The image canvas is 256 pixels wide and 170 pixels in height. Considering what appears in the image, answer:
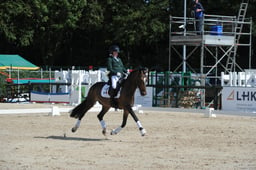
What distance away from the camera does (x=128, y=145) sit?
43.7ft

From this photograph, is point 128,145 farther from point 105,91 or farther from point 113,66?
point 113,66

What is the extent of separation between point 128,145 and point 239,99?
1225 cm

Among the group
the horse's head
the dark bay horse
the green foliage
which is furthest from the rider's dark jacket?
the green foliage

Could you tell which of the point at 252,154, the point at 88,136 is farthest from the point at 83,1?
the point at 252,154

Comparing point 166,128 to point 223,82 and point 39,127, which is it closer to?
point 39,127

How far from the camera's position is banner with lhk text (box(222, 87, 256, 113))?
2414 cm

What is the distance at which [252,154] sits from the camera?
1202 centimetres

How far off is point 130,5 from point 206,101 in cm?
2655

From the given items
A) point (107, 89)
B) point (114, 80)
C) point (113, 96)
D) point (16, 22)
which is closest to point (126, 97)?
point (113, 96)

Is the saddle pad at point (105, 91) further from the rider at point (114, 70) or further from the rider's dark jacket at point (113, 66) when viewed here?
the rider's dark jacket at point (113, 66)

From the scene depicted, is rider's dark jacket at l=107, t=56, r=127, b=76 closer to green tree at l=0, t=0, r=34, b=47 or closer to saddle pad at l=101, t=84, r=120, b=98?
saddle pad at l=101, t=84, r=120, b=98

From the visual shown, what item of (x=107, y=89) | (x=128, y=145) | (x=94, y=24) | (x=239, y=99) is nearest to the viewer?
(x=128, y=145)

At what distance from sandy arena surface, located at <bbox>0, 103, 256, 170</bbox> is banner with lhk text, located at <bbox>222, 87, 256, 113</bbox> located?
13.6ft

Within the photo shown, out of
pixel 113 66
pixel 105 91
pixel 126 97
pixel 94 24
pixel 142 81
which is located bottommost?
pixel 126 97
